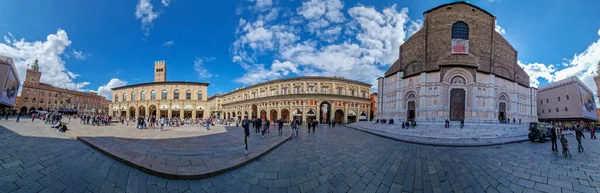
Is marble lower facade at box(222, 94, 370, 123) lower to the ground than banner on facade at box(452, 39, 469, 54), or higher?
lower

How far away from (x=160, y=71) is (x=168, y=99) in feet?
41.2

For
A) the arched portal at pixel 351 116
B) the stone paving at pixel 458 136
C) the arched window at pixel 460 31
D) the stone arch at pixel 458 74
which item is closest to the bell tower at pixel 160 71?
the arched portal at pixel 351 116

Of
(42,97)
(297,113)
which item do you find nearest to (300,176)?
(297,113)

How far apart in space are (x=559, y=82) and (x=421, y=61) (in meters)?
40.5

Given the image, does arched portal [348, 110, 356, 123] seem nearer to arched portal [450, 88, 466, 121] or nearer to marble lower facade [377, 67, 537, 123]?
marble lower facade [377, 67, 537, 123]

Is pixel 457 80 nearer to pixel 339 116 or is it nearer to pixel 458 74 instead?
pixel 458 74

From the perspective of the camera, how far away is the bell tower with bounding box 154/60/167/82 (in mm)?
53559

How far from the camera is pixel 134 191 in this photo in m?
3.76

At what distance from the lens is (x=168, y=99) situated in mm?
46656

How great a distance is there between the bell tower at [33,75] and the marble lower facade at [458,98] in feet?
270

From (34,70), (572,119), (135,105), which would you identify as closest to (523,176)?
(572,119)

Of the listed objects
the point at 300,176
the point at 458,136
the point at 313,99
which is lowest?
the point at 458,136

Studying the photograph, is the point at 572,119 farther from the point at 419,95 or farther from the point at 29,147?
the point at 29,147

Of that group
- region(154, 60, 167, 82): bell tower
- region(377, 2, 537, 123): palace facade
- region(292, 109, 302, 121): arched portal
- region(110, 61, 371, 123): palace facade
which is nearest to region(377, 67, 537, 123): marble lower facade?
region(377, 2, 537, 123): palace facade
